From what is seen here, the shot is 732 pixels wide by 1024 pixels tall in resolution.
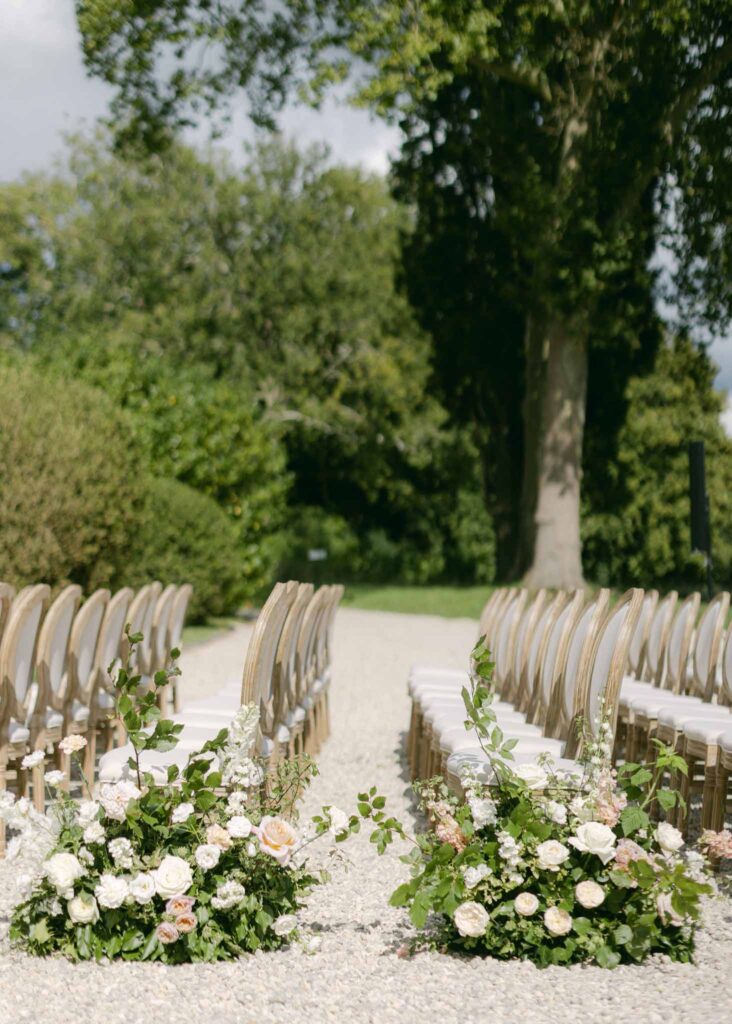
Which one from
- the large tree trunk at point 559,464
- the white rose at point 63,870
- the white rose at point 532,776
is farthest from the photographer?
the large tree trunk at point 559,464

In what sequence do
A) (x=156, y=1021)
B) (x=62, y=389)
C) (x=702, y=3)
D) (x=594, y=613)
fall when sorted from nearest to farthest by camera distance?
(x=156, y=1021) < (x=594, y=613) < (x=62, y=389) < (x=702, y=3)

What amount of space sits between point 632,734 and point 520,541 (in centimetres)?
1608

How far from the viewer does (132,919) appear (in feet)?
Answer: 13.1

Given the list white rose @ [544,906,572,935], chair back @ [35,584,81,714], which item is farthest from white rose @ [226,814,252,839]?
chair back @ [35,584,81,714]

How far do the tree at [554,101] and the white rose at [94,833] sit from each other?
14376 millimetres

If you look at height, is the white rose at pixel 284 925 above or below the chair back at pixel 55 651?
below

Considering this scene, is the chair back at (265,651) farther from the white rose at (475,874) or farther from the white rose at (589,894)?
the white rose at (589,894)

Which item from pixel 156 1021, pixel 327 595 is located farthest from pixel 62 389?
pixel 156 1021

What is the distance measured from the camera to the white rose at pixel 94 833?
397 centimetres

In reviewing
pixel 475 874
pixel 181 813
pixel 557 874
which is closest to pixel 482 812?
pixel 475 874

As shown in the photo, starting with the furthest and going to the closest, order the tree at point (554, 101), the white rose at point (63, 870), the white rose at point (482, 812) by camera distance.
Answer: the tree at point (554, 101), the white rose at point (482, 812), the white rose at point (63, 870)

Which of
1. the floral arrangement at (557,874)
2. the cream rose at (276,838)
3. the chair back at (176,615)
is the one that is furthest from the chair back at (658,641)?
the cream rose at (276,838)

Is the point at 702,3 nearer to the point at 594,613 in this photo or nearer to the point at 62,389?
the point at 62,389

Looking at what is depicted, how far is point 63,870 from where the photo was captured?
12.6 feet
